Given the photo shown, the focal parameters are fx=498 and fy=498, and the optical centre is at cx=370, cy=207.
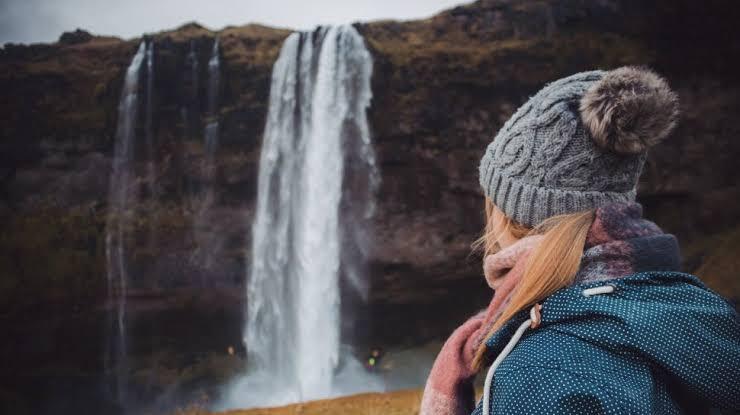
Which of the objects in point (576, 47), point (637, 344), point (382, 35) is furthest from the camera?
point (382, 35)

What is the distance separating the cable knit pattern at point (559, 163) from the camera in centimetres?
158

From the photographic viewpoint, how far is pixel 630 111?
1.44 metres

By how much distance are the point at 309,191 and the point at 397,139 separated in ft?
13.6

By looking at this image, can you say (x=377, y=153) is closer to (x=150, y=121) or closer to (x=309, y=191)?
(x=309, y=191)

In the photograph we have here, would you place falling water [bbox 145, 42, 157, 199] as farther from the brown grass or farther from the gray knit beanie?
the gray knit beanie

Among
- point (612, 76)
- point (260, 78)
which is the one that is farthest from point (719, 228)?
point (612, 76)

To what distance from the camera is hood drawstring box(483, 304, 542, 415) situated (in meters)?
1.36

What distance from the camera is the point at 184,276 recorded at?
21.3m

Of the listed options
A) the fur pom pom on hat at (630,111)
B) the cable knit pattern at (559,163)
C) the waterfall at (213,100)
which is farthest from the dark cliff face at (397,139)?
the fur pom pom on hat at (630,111)

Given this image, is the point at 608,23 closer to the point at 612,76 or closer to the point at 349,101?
the point at 349,101

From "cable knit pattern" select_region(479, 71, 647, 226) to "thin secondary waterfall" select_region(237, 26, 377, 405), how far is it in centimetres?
1810

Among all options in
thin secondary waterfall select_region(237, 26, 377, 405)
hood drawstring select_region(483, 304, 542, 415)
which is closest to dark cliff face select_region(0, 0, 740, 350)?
thin secondary waterfall select_region(237, 26, 377, 405)

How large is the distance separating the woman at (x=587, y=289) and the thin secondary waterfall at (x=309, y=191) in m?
18.1

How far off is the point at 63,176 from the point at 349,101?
1268 cm
